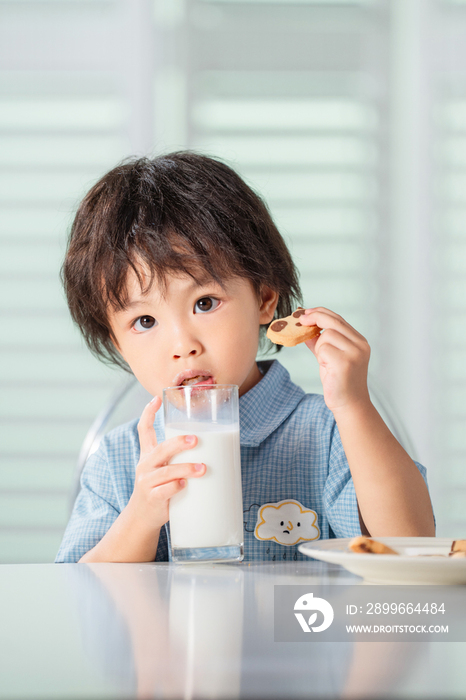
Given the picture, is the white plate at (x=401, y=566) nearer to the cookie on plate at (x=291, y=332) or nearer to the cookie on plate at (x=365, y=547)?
the cookie on plate at (x=365, y=547)

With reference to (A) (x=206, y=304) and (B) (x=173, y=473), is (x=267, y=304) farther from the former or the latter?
(B) (x=173, y=473)

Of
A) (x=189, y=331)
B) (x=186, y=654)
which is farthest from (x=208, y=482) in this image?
(x=186, y=654)

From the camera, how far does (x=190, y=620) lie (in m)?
0.43

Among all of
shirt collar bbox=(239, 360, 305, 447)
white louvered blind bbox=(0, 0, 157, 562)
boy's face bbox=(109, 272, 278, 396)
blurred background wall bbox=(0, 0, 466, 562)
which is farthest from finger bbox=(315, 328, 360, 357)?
white louvered blind bbox=(0, 0, 157, 562)

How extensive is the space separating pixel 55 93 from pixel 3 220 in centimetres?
46

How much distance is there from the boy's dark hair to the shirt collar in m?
0.16

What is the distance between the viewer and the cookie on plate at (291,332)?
32.8 inches

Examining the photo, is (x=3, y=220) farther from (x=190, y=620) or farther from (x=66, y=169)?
(x=190, y=620)

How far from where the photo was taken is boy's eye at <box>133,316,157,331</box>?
940 millimetres

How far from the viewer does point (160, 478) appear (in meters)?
0.73

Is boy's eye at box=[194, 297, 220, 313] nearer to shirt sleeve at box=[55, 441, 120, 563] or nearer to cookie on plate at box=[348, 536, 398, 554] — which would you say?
shirt sleeve at box=[55, 441, 120, 563]

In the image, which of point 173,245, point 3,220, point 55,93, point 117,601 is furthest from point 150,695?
point 55,93

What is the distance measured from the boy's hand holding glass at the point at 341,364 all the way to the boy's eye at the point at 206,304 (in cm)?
17

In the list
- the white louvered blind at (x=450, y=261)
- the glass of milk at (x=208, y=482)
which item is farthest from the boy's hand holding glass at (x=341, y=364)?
the white louvered blind at (x=450, y=261)
